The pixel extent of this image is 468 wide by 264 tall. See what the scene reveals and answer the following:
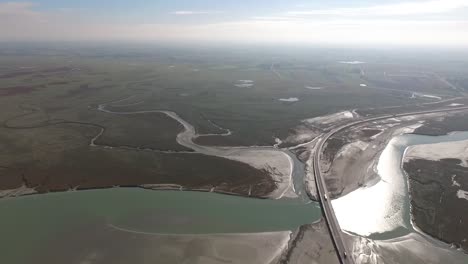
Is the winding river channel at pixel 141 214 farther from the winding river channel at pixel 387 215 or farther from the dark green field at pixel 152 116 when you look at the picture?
the winding river channel at pixel 387 215

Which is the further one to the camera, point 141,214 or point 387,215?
point 387,215

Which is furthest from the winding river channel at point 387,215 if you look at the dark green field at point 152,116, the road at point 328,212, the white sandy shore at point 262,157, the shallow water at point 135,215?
the dark green field at point 152,116

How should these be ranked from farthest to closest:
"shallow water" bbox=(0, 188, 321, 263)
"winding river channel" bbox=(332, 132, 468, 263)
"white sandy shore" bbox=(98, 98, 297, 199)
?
1. "white sandy shore" bbox=(98, 98, 297, 199)
2. "shallow water" bbox=(0, 188, 321, 263)
3. "winding river channel" bbox=(332, 132, 468, 263)

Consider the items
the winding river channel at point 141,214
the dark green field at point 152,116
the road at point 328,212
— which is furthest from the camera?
the dark green field at point 152,116

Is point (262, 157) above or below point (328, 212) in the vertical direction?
above

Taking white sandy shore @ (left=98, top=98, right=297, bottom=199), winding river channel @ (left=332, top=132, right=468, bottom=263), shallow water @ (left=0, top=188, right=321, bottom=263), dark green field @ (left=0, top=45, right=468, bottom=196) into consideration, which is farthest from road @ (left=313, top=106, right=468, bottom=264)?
dark green field @ (left=0, top=45, right=468, bottom=196)

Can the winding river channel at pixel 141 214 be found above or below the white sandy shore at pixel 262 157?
below

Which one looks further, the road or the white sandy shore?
the white sandy shore

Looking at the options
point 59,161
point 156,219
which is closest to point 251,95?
point 59,161

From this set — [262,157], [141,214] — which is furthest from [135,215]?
[262,157]

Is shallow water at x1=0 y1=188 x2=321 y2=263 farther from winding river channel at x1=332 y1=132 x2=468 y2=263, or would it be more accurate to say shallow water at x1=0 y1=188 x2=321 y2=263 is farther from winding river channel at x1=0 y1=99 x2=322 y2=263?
winding river channel at x1=332 y1=132 x2=468 y2=263

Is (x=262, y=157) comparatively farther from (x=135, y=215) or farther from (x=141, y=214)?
(x=135, y=215)

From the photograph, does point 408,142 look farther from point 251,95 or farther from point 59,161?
point 59,161
